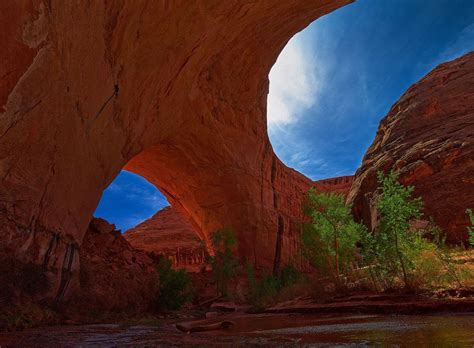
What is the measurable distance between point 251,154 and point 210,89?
4.20m

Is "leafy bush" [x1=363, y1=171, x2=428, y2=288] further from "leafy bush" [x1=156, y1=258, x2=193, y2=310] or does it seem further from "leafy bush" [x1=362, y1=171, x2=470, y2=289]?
"leafy bush" [x1=156, y1=258, x2=193, y2=310]

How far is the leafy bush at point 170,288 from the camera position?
8.50m

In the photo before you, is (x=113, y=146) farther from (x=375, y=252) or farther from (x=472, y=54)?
(x=472, y=54)

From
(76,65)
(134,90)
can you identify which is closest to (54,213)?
(76,65)

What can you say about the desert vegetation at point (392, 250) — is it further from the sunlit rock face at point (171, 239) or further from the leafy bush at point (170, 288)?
the sunlit rock face at point (171, 239)

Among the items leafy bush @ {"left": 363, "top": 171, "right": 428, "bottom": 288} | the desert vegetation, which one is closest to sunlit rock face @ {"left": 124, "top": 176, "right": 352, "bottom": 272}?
the desert vegetation

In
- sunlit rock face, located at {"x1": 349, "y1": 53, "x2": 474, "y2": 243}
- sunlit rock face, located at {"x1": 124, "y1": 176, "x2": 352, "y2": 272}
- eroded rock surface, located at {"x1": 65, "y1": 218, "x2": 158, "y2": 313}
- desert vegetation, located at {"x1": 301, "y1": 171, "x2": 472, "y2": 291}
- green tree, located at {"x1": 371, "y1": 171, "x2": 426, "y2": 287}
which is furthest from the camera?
sunlit rock face, located at {"x1": 124, "y1": 176, "x2": 352, "y2": 272}

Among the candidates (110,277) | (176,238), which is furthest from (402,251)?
(176,238)

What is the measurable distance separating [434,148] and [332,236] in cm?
840

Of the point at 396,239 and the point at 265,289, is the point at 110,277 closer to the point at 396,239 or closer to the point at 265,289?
the point at 265,289

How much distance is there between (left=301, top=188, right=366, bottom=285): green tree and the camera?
768cm

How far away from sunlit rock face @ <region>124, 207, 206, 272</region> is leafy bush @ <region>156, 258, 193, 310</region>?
46.2ft

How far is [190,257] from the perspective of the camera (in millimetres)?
27062

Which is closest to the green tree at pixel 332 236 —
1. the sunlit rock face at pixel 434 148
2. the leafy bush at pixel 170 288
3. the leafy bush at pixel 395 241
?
the leafy bush at pixel 395 241
